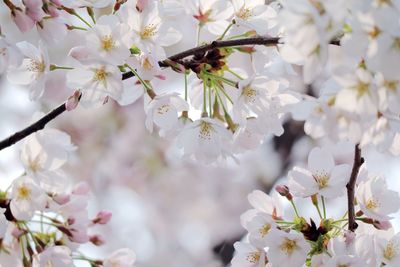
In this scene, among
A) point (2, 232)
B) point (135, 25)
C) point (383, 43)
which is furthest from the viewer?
point (2, 232)

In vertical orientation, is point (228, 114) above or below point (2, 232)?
above

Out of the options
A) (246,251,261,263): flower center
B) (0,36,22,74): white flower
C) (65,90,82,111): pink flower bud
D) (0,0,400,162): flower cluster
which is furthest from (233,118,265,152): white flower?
(0,36,22,74): white flower

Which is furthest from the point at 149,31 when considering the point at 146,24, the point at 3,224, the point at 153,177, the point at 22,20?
the point at 153,177

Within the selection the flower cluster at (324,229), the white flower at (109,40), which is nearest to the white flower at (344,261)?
the flower cluster at (324,229)

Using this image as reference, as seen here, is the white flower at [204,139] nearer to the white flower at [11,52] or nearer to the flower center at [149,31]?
the flower center at [149,31]

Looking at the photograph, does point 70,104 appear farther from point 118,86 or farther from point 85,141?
point 85,141

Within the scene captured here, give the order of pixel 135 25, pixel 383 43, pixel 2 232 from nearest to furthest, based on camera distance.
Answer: pixel 383 43, pixel 135 25, pixel 2 232

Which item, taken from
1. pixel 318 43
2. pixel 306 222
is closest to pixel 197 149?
pixel 306 222
